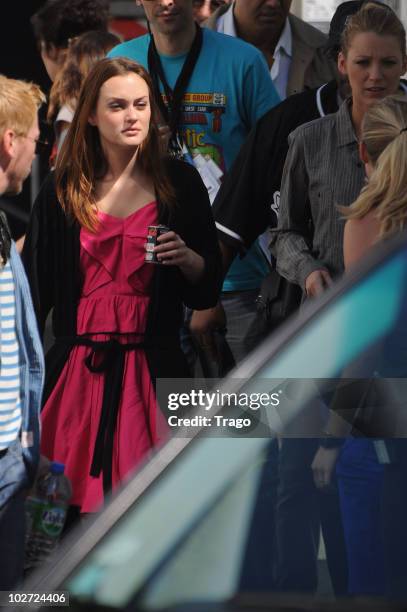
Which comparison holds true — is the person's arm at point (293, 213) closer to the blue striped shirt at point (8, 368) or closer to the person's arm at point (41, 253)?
the person's arm at point (41, 253)

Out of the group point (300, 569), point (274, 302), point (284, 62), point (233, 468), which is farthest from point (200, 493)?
point (284, 62)

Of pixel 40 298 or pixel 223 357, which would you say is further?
pixel 223 357

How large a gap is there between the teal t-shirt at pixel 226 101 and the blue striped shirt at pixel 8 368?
1.65 meters

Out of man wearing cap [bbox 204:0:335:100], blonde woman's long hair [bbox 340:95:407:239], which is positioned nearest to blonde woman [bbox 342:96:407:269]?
blonde woman's long hair [bbox 340:95:407:239]

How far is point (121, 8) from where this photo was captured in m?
12.6

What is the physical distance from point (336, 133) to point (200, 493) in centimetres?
283

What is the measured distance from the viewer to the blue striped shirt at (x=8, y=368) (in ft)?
11.3

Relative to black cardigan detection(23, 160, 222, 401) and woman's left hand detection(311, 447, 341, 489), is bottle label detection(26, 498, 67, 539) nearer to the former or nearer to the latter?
black cardigan detection(23, 160, 222, 401)

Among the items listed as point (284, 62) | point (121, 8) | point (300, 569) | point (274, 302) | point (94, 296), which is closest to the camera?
point (300, 569)

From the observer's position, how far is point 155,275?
4086mm

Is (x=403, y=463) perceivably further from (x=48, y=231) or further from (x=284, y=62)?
(x=284, y=62)

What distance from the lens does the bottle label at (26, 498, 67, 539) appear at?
3.70 metres

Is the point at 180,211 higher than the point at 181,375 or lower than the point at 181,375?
higher

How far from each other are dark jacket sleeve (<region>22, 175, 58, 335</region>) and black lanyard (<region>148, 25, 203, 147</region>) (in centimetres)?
85
